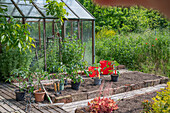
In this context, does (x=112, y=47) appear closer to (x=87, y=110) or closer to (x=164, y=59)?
(x=164, y=59)

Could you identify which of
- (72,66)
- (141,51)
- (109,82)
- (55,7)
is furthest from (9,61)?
(141,51)

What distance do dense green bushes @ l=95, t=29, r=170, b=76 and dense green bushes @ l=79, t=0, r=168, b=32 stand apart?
5.33 m

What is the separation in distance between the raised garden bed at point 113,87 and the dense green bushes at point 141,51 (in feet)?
3.15

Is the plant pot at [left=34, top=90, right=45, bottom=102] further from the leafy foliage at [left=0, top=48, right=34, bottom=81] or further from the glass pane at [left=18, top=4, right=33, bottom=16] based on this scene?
the glass pane at [left=18, top=4, right=33, bottom=16]

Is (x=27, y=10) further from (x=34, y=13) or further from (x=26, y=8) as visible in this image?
(x=34, y=13)

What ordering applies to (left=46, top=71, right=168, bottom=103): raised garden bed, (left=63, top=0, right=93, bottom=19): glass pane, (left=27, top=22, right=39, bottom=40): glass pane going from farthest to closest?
(left=27, top=22, right=39, bottom=40): glass pane → (left=63, top=0, right=93, bottom=19): glass pane → (left=46, top=71, right=168, bottom=103): raised garden bed

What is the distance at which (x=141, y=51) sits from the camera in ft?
26.1

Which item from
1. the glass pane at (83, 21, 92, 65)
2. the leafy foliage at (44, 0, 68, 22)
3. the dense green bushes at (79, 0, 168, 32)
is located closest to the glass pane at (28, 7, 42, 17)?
the glass pane at (83, 21, 92, 65)

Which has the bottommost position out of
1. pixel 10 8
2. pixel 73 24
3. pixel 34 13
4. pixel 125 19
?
pixel 73 24

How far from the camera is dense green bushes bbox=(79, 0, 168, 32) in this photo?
1458cm

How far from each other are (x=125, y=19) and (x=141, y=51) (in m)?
7.48

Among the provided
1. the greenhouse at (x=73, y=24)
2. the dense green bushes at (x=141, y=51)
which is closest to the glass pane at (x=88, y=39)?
the greenhouse at (x=73, y=24)

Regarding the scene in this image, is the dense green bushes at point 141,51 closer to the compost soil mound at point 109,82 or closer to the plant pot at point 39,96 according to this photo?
the compost soil mound at point 109,82

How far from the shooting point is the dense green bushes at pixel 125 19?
14576 mm
